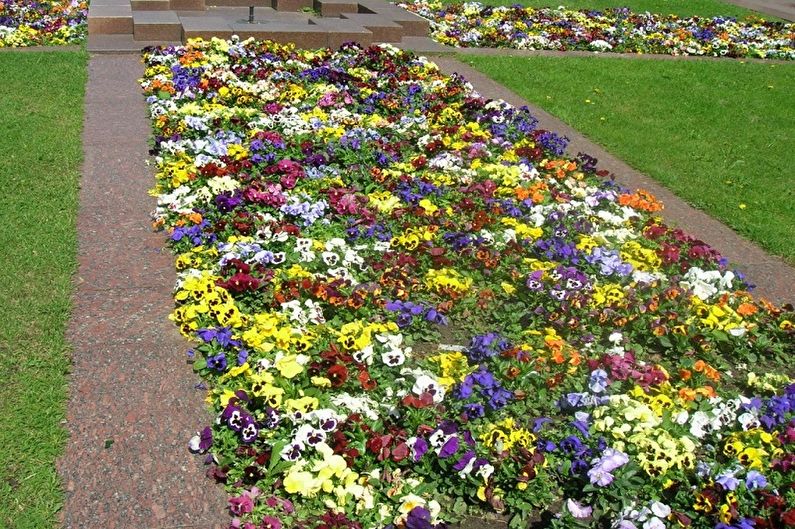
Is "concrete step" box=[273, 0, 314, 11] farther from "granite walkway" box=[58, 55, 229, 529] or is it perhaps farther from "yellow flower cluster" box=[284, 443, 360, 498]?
"yellow flower cluster" box=[284, 443, 360, 498]

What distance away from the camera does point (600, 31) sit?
1386 cm

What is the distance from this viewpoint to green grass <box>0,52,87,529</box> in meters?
3.15

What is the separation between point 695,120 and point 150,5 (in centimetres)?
830

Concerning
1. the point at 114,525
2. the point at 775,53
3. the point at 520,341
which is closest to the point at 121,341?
the point at 114,525

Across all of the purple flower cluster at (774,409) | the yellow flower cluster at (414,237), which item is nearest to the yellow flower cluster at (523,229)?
the yellow flower cluster at (414,237)

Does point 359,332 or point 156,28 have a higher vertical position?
point 156,28

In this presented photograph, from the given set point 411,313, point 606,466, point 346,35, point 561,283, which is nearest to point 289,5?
point 346,35

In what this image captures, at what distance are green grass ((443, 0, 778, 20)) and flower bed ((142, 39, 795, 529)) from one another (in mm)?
10292

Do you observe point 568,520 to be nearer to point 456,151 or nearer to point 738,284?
point 738,284

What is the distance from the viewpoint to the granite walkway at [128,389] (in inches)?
122

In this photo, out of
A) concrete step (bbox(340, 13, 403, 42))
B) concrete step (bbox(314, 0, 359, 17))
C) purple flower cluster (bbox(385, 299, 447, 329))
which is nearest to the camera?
purple flower cluster (bbox(385, 299, 447, 329))

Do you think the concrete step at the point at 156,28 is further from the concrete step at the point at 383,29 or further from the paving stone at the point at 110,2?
the concrete step at the point at 383,29

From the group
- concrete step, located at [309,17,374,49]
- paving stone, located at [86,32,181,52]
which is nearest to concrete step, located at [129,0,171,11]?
paving stone, located at [86,32,181,52]

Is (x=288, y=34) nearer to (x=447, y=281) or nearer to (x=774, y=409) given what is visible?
(x=447, y=281)
